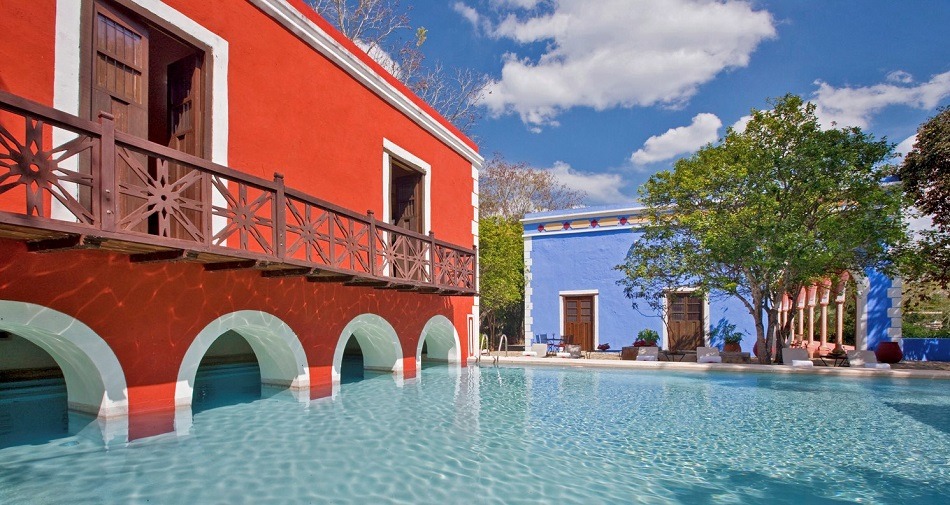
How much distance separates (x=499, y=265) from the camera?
821 inches

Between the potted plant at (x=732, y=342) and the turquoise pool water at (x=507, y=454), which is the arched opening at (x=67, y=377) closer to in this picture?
the turquoise pool water at (x=507, y=454)

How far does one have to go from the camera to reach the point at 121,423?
584 centimetres

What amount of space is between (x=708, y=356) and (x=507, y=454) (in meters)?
12.0

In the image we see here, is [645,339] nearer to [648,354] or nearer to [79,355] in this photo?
[648,354]

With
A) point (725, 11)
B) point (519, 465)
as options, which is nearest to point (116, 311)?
point (519, 465)

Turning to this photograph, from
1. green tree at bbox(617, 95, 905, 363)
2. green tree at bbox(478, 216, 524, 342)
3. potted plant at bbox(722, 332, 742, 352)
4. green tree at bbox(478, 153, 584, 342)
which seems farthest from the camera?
green tree at bbox(478, 153, 584, 342)

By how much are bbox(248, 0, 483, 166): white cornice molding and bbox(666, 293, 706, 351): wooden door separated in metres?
10.4

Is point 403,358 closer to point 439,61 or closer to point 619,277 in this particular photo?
point 619,277

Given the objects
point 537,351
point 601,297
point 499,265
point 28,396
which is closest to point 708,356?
point 537,351

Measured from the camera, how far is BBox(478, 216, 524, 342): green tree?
20.5 metres

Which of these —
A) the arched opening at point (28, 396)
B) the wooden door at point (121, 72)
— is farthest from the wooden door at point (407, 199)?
the arched opening at point (28, 396)

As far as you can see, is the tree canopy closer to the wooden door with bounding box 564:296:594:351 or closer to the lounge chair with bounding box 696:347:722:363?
the wooden door with bounding box 564:296:594:351

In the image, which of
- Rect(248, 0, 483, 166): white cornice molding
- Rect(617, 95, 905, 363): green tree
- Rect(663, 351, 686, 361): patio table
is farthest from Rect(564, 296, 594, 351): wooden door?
Rect(248, 0, 483, 166): white cornice molding

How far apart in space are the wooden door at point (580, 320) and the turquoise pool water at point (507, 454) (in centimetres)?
1137
